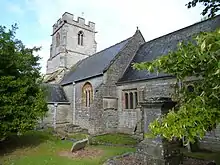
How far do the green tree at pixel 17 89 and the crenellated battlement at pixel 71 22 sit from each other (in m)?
21.5

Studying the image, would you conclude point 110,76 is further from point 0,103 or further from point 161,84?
point 0,103

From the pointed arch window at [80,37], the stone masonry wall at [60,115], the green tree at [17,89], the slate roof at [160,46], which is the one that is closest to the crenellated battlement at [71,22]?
the pointed arch window at [80,37]

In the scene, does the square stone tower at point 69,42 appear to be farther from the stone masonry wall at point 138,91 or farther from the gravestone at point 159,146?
the gravestone at point 159,146

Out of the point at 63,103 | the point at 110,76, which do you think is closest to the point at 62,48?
the point at 63,103

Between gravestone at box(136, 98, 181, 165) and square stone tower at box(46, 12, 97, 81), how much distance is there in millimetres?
25161

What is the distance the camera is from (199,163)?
7957 mm

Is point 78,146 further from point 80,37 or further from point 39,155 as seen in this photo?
point 80,37

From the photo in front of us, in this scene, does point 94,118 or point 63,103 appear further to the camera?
point 63,103

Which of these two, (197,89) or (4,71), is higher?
(4,71)

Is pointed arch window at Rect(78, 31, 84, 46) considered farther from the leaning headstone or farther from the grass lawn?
the leaning headstone

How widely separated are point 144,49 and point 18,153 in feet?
47.0

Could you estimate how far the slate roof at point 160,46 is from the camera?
1503cm

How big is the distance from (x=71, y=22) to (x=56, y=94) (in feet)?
46.8

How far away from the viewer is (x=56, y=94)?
78.5 ft
